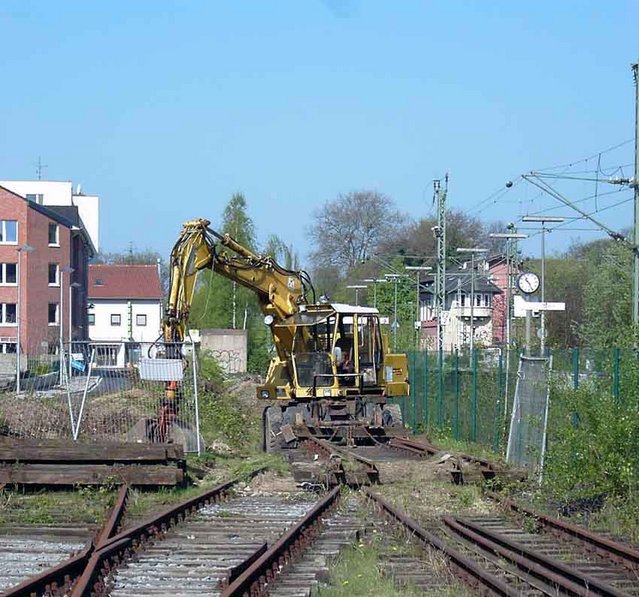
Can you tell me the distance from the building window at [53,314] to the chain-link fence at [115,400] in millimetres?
50169

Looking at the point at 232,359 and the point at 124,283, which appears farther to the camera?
the point at 124,283

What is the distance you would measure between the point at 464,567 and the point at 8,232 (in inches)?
2651

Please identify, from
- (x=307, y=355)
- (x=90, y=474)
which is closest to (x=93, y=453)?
(x=90, y=474)

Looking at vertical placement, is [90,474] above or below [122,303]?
below

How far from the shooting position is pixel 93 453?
55.1ft

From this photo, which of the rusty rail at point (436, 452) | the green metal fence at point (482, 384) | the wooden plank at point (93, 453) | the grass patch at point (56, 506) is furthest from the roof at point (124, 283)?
the grass patch at point (56, 506)

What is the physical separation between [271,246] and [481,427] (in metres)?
55.5

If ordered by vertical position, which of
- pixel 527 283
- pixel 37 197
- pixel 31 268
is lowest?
pixel 527 283

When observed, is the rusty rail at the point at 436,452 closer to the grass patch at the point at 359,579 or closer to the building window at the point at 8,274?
the grass patch at the point at 359,579

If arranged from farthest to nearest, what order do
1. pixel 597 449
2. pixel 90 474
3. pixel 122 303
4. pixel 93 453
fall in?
pixel 122 303
pixel 93 453
pixel 90 474
pixel 597 449

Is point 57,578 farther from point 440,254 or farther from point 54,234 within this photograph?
point 54,234

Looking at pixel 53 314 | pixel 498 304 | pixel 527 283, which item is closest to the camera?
pixel 527 283

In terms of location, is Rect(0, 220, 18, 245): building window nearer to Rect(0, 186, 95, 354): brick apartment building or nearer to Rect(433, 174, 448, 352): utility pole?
Rect(0, 186, 95, 354): brick apartment building

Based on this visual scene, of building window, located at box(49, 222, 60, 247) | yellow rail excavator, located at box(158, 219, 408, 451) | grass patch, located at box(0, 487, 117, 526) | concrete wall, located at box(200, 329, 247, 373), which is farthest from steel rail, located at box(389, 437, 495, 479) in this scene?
building window, located at box(49, 222, 60, 247)
